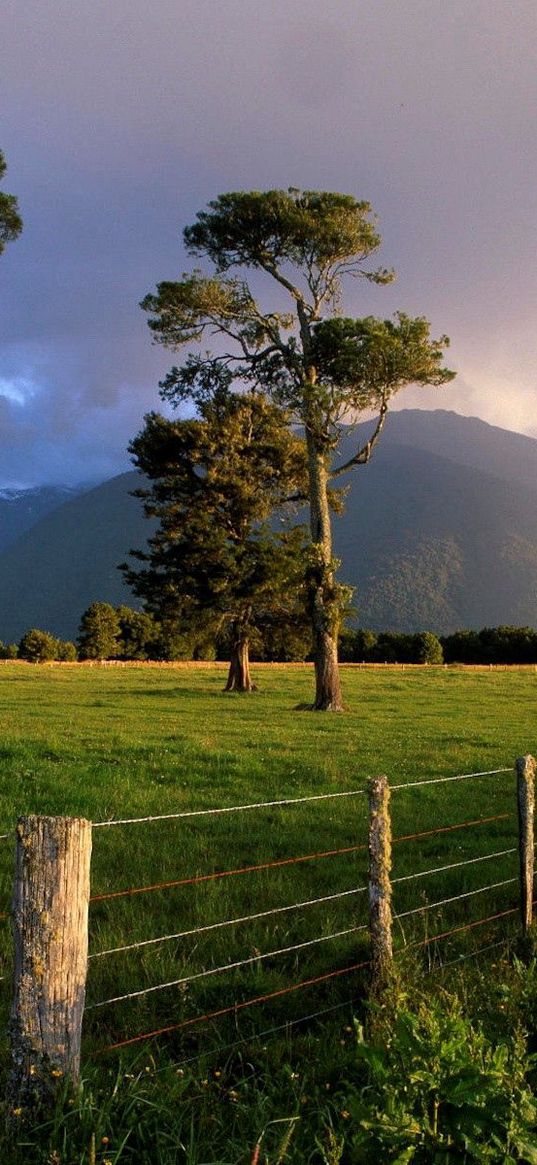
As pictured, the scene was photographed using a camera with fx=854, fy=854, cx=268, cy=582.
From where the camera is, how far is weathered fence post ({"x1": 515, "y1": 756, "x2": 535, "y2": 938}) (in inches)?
310

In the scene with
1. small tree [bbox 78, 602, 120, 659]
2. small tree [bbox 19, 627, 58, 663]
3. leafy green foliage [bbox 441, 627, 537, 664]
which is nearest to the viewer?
small tree [bbox 19, 627, 58, 663]

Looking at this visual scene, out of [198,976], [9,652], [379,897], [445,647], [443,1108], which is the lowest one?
[198,976]

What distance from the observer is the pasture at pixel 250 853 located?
6.28m

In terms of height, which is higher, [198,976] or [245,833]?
[198,976]

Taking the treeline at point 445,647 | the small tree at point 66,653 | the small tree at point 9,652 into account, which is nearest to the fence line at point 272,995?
the treeline at point 445,647

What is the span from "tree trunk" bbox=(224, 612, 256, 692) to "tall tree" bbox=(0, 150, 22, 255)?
21.7m

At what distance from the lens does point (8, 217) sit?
2527 centimetres

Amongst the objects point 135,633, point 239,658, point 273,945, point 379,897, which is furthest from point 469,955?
point 135,633

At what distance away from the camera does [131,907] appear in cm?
826

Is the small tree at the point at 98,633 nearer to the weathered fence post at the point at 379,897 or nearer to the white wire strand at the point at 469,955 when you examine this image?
the white wire strand at the point at 469,955

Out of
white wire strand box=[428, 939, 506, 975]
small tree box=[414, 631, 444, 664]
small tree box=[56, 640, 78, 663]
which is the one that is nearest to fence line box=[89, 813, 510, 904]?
white wire strand box=[428, 939, 506, 975]

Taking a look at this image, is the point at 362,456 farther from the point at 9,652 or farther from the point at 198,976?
the point at 9,652

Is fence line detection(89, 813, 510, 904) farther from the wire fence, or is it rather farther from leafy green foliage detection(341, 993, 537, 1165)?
leafy green foliage detection(341, 993, 537, 1165)

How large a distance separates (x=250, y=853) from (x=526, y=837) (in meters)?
3.75
